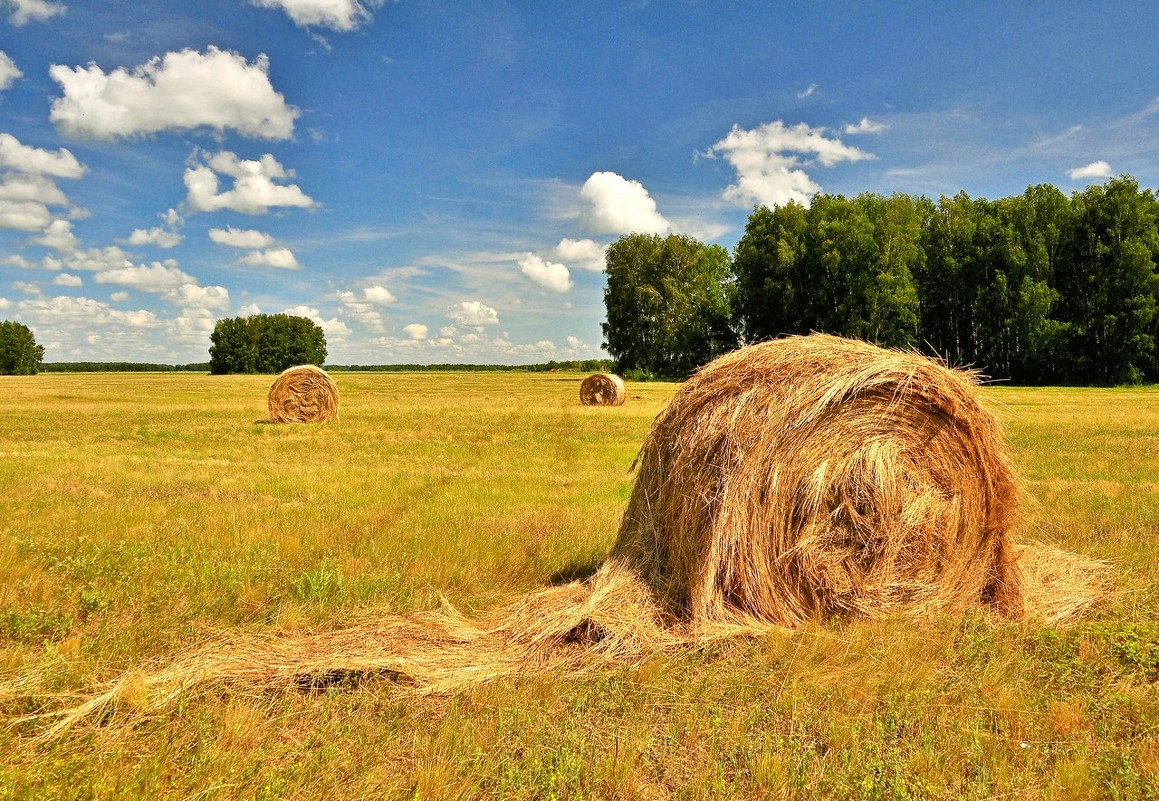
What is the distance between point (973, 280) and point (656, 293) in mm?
26716

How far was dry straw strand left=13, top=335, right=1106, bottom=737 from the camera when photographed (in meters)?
4.95

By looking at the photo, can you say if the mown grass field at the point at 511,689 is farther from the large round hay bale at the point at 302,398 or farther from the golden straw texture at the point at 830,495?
the large round hay bale at the point at 302,398

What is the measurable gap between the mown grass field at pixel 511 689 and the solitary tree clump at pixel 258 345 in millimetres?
104564

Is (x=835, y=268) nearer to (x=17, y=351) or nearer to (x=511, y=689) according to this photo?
(x=511, y=689)

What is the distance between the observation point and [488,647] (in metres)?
4.45

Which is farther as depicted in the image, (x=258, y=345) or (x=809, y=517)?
(x=258, y=345)

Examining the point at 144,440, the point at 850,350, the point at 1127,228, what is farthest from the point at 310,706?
the point at 1127,228

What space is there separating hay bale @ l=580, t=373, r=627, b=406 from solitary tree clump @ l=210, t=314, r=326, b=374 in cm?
8209

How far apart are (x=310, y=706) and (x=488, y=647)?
114 centimetres

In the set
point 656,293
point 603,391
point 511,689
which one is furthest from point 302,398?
point 656,293

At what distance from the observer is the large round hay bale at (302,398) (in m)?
22.9

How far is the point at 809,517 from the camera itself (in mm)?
5117

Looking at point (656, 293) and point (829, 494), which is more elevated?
point (656, 293)

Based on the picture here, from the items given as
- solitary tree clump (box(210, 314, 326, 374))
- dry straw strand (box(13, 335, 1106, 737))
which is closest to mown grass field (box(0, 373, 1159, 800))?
dry straw strand (box(13, 335, 1106, 737))
